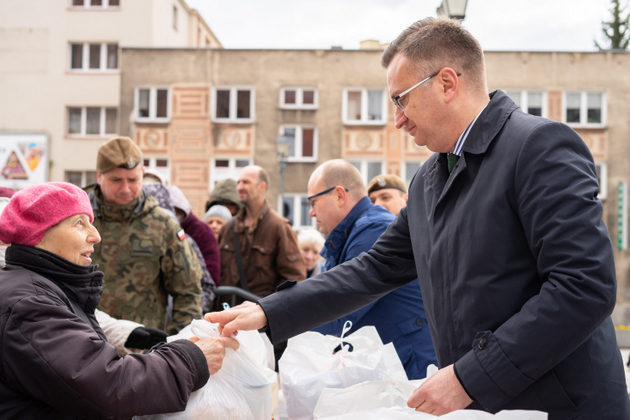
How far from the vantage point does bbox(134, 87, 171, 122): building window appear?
28227 mm

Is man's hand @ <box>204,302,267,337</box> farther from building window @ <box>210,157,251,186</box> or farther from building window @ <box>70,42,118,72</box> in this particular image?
building window @ <box>70,42,118,72</box>

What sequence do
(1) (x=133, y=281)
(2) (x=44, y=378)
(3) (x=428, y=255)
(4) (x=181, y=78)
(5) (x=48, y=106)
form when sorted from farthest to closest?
(5) (x=48, y=106), (4) (x=181, y=78), (1) (x=133, y=281), (3) (x=428, y=255), (2) (x=44, y=378)

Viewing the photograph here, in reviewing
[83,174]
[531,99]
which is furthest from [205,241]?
[83,174]

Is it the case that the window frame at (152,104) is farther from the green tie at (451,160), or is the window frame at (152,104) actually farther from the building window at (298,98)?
the green tie at (451,160)

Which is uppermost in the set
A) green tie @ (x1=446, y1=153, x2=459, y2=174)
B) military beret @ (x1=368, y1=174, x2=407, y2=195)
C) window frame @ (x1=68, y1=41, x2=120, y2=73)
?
window frame @ (x1=68, y1=41, x2=120, y2=73)

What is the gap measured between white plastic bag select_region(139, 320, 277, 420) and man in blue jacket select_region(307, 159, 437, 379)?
110 centimetres

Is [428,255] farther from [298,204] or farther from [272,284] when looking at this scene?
[298,204]

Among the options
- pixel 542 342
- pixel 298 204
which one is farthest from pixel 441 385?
pixel 298 204

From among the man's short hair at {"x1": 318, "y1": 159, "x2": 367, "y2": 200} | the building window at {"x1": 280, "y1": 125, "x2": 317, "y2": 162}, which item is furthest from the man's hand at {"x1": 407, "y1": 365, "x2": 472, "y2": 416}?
the building window at {"x1": 280, "y1": 125, "x2": 317, "y2": 162}

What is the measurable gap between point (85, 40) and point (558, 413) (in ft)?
104

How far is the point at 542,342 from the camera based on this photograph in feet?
6.26

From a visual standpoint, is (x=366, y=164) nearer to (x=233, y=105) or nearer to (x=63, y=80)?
(x=233, y=105)

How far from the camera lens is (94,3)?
31234 mm

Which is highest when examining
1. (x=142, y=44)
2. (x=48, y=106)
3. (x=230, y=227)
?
(x=142, y=44)
